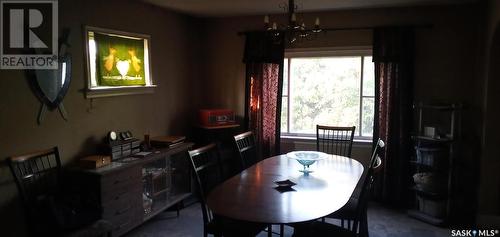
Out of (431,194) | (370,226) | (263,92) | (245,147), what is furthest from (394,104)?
(245,147)

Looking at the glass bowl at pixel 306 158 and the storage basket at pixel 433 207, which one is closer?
the glass bowl at pixel 306 158

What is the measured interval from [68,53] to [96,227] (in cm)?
148

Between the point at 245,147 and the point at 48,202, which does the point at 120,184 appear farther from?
the point at 245,147

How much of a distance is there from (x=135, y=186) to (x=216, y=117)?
1.62 metres

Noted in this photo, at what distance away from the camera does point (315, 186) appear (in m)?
2.64

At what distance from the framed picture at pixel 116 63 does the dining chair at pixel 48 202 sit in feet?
2.51

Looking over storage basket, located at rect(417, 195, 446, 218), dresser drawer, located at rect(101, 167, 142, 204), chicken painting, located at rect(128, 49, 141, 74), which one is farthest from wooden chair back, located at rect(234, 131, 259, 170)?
storage basket, located at rect(417, 195, 446, 218)

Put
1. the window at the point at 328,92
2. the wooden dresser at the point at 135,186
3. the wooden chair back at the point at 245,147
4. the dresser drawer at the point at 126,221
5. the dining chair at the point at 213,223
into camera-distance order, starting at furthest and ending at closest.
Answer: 1. the window at the point at 328,92
2. the wooden chair back at the point at 245,147
3. the dresser drawer at the point at 126,221
4. the wooden dresser at the point at 135,186
5. the dining chair at the point at 213,223

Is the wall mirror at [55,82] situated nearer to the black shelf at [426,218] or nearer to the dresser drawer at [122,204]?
the dresser drawer at [122,204]

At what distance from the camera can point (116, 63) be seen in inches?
144

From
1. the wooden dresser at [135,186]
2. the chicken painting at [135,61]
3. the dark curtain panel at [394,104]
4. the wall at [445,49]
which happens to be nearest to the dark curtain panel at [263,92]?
the wall at [445,49]

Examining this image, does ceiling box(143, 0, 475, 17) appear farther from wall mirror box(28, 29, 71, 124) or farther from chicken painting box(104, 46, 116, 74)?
wall mirror box(28, 29, 71, 124)

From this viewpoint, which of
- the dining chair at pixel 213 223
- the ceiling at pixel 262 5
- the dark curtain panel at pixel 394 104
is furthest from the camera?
the dark curtain panel at pixel 394 104

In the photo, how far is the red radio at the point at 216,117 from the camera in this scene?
15.4 ft
